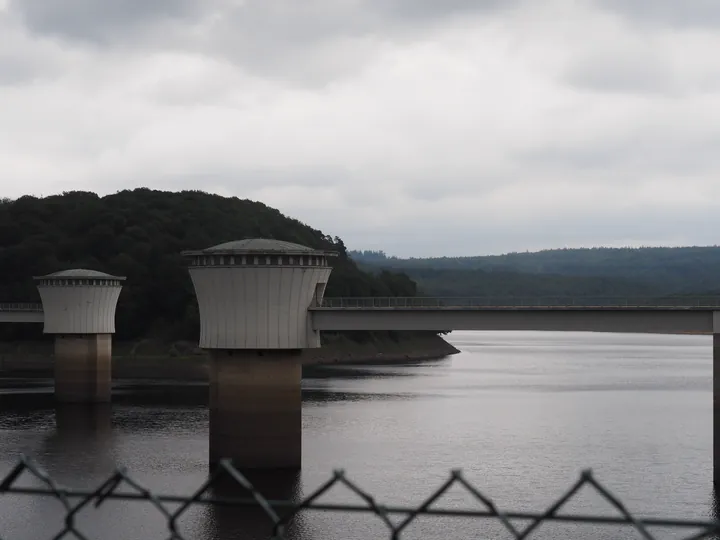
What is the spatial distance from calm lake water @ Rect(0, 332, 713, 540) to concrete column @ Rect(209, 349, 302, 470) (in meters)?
1.57

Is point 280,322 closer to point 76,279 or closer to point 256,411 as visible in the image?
point 256,411

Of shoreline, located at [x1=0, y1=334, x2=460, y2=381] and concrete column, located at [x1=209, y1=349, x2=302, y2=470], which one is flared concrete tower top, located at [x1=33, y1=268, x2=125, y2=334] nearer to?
concrete column, located at [x1=209, y1=349, x2=302, y2=470]

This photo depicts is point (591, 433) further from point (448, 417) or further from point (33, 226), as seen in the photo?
point (33, 226)

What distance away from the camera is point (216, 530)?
40250 mm

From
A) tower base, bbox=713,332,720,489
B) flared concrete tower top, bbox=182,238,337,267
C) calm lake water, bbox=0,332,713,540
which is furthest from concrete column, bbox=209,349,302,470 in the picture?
tower base, bbox=713,332,720,489

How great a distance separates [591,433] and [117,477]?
62.6m

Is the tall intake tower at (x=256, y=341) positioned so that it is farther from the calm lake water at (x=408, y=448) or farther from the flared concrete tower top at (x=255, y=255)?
the calm lake water at (x=408, y=448)

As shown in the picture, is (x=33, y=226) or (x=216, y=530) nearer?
(x=216, y=530)

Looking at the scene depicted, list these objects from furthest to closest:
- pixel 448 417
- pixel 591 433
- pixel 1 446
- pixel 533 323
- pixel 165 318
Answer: pixel 165 318 < pixel 448 417 < pixel 591 433 < pixel 1 446 < pixel 533 323

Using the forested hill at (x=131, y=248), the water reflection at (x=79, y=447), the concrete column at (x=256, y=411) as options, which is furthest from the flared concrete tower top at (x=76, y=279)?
the forested hill at (x=131, y=248)

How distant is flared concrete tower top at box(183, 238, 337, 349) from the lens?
51562 millimetres

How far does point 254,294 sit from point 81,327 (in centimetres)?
3928

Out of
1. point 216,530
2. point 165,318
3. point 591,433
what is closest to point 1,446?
point 216,530

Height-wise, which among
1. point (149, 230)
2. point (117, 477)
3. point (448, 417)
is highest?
point (149, 230)
